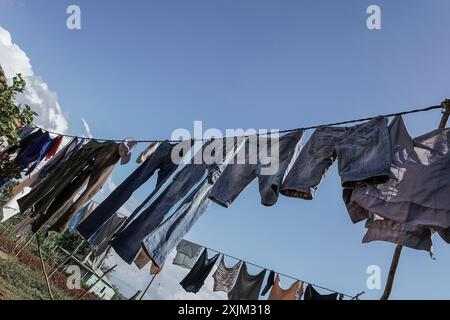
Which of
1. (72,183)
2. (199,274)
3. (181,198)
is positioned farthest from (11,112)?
(199,274)

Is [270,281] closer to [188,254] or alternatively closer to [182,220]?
[188,254]

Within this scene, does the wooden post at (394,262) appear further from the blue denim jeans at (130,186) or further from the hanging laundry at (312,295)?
the hanging laundry at (312,295)

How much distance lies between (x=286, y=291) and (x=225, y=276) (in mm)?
Answer: 2199

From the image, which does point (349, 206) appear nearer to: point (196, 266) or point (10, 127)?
point (10, 127)

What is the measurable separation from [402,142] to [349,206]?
0.81m

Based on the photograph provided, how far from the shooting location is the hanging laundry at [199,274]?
11.7m

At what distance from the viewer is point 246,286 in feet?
38.2

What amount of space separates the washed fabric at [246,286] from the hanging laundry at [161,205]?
23.2ft

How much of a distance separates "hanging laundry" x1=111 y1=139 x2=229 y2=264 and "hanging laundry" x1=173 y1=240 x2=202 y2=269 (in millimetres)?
8581

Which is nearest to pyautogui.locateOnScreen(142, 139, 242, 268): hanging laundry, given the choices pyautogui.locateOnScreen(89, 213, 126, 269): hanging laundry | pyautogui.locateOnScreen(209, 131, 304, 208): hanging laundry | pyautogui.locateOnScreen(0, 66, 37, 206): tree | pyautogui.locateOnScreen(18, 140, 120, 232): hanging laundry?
pyautogui.locateOnScreen(209, 131, 304, 208): hanging laundry

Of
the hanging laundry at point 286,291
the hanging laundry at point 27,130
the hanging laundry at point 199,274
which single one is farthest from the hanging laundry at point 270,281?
the hanging laundry at point 27,130

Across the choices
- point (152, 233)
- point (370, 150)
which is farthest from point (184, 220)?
point (370, 150)

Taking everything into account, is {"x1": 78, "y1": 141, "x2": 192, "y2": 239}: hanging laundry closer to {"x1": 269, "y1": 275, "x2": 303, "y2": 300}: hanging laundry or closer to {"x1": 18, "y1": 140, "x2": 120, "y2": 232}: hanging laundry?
{"x1": 18, "y1": 140, "x2": 120, "y2": 232}: hanging laundry

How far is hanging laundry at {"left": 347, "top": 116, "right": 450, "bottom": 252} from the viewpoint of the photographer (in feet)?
9.91
